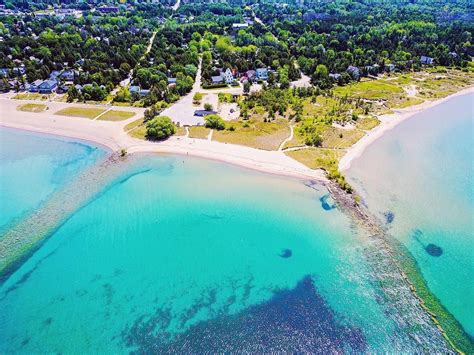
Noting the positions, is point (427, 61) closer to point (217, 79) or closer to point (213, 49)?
point (213, 49)

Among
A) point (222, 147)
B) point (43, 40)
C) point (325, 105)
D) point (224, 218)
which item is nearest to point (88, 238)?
point (224, 218)

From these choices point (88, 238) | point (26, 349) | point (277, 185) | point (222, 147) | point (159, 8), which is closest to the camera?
point (26, 349)

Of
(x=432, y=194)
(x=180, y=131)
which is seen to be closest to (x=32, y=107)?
(x=180, y=131)

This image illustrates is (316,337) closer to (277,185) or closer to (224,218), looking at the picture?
(224,218)

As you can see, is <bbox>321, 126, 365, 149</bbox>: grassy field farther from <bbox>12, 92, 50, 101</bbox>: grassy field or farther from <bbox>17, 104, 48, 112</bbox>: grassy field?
<bbox>12, 92, 50, 101</bbox>: grassy field

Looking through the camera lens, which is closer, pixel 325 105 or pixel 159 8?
pixel 325 105

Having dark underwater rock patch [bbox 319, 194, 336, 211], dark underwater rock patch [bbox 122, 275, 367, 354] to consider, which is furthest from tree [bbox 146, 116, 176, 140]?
dark underwater rock patch [bbox 122, 275, 367, 354]
